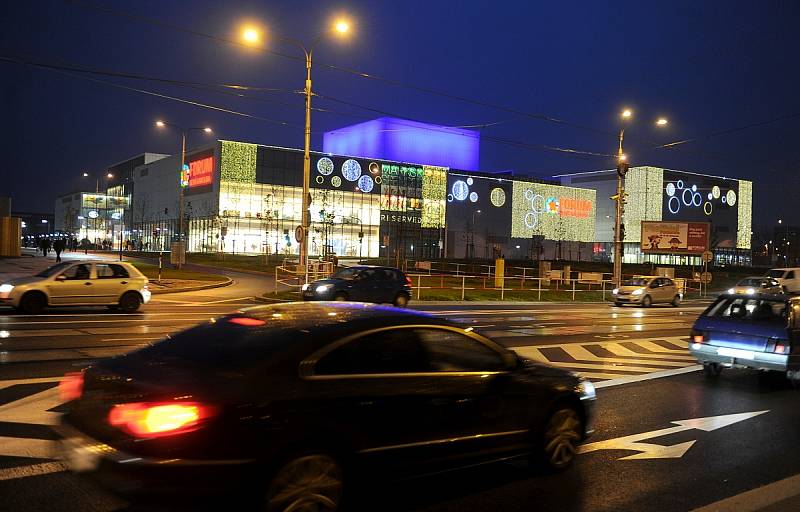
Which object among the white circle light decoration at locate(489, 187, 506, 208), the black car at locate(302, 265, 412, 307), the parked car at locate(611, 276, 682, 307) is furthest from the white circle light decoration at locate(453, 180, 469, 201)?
the black car at locate(302, 265, 412, 307)

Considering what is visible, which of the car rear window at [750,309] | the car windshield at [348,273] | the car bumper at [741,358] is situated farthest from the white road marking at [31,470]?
the car windshield at [348,273]

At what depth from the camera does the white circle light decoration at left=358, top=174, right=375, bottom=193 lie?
304 feet

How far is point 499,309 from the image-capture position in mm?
27719

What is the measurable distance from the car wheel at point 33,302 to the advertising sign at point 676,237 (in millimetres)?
50188

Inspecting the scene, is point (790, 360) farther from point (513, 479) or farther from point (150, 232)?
point (150, 232)

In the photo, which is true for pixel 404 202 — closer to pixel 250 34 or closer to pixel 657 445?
pixel 250 34

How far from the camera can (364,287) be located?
24.8 meters

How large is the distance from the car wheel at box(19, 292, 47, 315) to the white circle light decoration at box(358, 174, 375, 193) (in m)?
74.3

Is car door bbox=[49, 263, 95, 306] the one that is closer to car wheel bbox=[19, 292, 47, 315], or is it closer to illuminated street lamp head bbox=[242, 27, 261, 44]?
car wheel bbox=[19, 292, 47, 315]

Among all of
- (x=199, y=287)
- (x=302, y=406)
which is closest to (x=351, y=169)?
(x=199, y=287)

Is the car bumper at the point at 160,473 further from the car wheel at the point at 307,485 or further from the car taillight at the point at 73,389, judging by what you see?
the car taillight at the point at 73,389

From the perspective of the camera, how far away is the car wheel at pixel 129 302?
19.9 metres

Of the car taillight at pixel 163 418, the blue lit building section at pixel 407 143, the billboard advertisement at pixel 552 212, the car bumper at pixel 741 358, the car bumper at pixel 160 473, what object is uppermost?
the blue lit building section at pixel 407 143

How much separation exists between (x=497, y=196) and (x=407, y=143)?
54.1 ft
